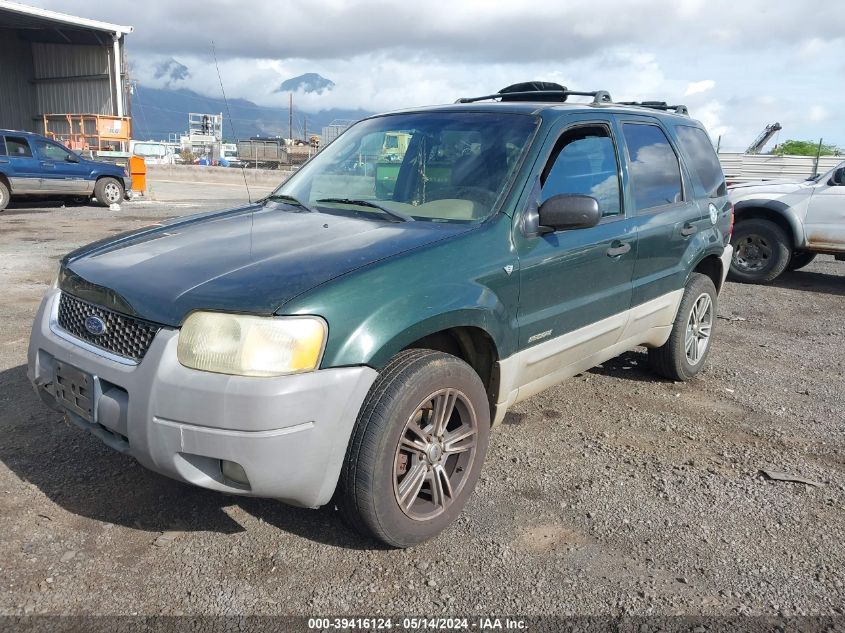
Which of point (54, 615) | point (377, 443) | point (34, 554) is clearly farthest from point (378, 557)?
point (34, 554)

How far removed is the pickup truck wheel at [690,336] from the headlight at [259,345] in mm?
3094

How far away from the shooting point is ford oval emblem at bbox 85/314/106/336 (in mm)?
2676

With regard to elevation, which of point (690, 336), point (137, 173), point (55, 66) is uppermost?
point (55, 66)

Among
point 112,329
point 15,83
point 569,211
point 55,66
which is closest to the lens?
point 112,329

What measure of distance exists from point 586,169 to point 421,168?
34.6 inches

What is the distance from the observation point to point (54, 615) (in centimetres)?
236

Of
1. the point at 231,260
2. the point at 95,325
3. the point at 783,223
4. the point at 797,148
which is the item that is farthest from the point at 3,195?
the point at 797,148

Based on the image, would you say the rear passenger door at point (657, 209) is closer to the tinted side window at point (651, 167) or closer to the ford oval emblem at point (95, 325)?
the tinted side window at point (651, 167)

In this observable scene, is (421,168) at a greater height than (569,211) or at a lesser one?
greater

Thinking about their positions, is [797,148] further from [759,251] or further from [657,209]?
[657,209]

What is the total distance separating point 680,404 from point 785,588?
204 centimetres

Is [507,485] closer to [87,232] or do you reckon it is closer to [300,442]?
[300,442]

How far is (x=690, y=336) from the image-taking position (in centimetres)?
489

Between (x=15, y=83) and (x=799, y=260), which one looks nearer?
(x=799, y=260)
